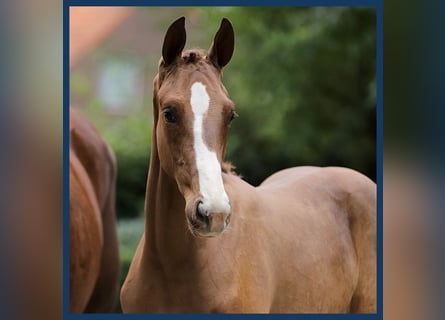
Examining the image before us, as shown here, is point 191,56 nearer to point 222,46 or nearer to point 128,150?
point 222,46

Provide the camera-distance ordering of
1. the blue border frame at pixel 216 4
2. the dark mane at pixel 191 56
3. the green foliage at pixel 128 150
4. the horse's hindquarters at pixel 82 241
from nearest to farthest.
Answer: the blue border frame at pixel 216 4
the dark mane at pixel 191 56
the horse's hindquarters at pixel 82 241
the green foliage at pixel 128 150

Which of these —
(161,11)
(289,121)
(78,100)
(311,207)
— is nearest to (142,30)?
(161,11)

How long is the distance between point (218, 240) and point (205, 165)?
1.27 ft

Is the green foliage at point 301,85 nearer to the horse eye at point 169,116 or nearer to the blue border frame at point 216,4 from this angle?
the horse eye at point 169,116

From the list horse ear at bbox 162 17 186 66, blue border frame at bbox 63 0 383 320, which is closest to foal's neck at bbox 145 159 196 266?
blue border frame at bbox 63 0 383 320

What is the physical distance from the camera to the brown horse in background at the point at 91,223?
3.47m

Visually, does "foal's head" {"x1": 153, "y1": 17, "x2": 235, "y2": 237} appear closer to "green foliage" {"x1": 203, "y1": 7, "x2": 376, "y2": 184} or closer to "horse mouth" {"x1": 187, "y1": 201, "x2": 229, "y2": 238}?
"horse mouth" {"x1": 187, "y1": 201, "x2": 229, "y2": 238}

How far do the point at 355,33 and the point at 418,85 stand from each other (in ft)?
8.98

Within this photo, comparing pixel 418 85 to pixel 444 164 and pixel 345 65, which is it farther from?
pixel 345 65

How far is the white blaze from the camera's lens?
2.44 meters

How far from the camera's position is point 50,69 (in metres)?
2.18

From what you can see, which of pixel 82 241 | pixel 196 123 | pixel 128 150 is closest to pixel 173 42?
pixel 196 123

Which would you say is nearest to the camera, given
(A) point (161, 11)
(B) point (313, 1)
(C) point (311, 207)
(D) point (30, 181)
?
(D) point (30, 181)

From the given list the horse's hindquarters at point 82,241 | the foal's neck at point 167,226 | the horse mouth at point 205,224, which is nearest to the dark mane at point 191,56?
the foal's neck at point 167,226
